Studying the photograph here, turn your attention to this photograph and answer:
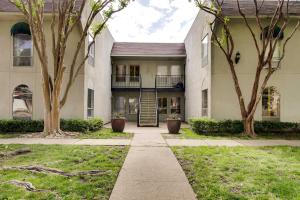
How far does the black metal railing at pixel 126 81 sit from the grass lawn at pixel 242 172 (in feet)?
63.1

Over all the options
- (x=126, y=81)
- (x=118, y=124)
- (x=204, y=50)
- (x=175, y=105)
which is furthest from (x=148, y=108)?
(x=118, y=124)

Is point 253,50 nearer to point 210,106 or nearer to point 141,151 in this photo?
point 210,106

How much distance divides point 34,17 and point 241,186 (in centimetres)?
1262

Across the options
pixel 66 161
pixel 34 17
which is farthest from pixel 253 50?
pixel 66 161

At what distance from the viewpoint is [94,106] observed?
67.2 ft

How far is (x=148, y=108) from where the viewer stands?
24.6 m

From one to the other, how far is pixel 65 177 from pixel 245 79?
539 inches

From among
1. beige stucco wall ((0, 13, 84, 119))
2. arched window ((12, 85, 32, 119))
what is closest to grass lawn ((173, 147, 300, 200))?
beige stucco wall ((0, 13, 84, 119))

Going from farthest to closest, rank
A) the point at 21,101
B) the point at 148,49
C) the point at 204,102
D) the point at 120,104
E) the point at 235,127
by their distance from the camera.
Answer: the point at 120,104 < the point at 148,49 < the point at 204,102 < the point at 21,101 < the point at 235,127

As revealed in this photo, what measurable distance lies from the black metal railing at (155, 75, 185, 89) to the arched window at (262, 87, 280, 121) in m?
11.3

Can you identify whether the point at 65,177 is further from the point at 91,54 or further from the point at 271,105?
the point at 271,105

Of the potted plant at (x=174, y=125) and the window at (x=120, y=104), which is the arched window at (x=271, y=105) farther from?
the window at (x=120, y=104)

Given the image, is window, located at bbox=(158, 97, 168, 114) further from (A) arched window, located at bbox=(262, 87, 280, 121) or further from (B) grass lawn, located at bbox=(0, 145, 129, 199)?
(B) grass lawn, located at bbox=(0, 145, 129, 199)

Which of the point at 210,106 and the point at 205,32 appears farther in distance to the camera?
the point at 205,32
